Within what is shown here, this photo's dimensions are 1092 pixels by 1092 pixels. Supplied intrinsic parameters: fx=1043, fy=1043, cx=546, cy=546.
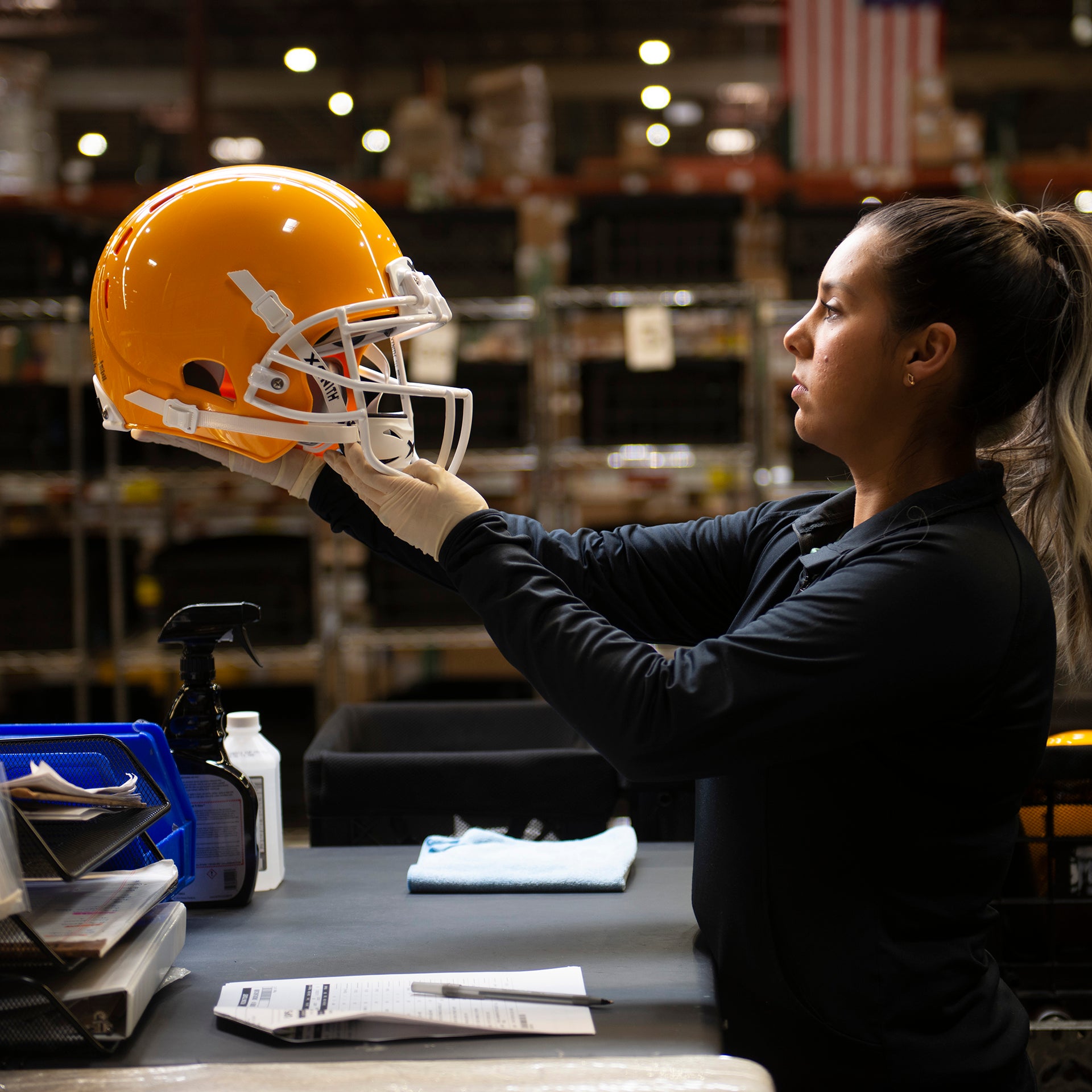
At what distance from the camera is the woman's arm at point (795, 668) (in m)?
0.89

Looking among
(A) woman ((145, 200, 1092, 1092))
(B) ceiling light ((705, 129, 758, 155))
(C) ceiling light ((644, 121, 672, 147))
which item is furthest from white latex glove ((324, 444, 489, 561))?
(B) ceiling light ((705, 129, 758, 155))

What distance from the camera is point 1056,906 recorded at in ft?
4.35

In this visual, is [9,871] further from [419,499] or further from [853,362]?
[853,362]

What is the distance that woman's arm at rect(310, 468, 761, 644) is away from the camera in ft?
4.29

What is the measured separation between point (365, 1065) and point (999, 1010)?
584mm

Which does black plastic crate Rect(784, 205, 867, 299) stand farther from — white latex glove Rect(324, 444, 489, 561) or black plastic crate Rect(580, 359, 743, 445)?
white latex glove Rect(324, 444, 489, 561)

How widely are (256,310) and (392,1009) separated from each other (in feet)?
2.29

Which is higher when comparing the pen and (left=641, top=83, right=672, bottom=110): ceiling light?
(left=641, top=83, right=672, bottom=110): ceiling light

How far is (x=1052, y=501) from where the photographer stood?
1105 mm

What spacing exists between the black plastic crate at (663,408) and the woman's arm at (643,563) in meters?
2.40

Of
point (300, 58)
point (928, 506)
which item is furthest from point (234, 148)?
point (928, 506)

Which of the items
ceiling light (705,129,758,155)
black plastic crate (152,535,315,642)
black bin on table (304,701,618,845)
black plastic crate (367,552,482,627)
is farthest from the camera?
ceiling light (705,129,758,155)

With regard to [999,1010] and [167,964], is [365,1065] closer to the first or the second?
[167,964]

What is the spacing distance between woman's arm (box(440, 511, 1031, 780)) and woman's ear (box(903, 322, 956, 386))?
18 centimetres
